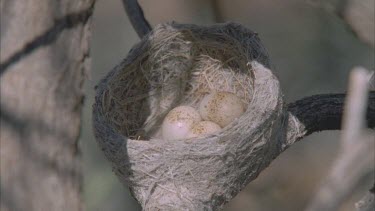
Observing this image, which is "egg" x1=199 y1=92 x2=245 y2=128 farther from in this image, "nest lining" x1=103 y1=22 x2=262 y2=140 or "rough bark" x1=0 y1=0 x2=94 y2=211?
"rough bark" x1=0 y1=0 x2=94 y2=211

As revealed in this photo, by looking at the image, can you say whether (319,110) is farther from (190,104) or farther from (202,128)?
(190,104)

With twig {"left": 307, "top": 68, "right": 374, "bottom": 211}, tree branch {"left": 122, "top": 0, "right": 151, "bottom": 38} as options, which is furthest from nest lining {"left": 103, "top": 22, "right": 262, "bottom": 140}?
twig {"left": 307, "top": 68, "right": 374, "bottom": 211}

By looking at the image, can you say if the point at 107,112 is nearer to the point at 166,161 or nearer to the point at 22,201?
the point at 166,161

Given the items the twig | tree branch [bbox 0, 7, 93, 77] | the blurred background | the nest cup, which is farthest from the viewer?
the blurred background

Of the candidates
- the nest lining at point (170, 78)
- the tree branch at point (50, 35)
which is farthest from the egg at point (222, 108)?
the tree branch at point (50, 35)

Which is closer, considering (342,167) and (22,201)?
(342,167)

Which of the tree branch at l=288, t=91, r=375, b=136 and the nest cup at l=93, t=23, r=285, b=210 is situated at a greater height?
the nest cup at l=93, t=23, r=285, b=210

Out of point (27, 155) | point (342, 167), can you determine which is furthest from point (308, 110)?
point (342, 167)
